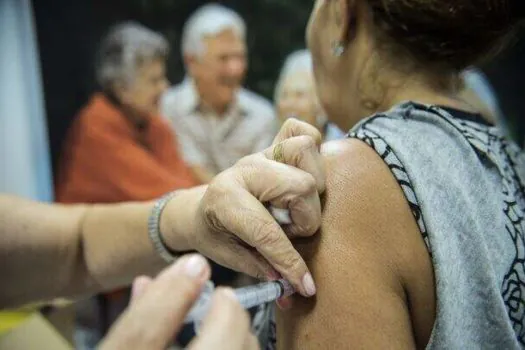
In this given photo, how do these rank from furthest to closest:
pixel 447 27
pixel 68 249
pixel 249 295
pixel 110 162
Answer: pixel 110 162
pixel 68 249
pixel 447 27
pixel 249 295

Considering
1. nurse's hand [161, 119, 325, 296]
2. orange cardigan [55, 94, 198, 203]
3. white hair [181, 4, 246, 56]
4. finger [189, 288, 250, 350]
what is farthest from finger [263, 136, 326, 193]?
white hair [181, 4, 246, 56]

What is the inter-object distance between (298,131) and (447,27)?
1.02 feet

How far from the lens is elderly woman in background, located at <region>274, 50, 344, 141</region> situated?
3100 millimetres

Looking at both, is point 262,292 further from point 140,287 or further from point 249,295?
point 140,287

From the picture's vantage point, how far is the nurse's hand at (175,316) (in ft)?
1.64

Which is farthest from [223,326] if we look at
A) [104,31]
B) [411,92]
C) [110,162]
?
[104,31]

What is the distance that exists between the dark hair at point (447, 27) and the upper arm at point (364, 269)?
0.83ft

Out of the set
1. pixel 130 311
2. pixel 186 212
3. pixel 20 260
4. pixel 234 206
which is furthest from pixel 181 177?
pixel 130 311

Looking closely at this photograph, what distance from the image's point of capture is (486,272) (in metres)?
0.78

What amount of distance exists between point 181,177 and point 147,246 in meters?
1.85

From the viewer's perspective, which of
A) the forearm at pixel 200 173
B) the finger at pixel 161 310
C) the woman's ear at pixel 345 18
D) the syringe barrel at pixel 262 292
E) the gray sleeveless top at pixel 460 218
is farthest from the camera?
the forearm at pixel 200 173

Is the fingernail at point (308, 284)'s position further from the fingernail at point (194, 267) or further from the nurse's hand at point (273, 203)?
the fingernail at point (194, 267)

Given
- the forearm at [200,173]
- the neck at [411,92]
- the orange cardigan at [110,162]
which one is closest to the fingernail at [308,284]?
the neck at [411,92]

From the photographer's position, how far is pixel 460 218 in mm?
789
